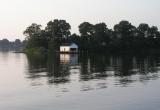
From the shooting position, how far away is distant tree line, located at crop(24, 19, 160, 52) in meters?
152

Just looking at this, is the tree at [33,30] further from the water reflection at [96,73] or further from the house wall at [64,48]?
the water reflection at [96,73]

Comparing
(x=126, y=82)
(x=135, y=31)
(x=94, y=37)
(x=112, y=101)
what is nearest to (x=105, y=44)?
(x=94, y=37)

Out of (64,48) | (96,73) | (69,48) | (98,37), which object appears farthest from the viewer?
(98,37)

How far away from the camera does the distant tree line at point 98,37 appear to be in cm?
15175

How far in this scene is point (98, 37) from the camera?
153000 mm

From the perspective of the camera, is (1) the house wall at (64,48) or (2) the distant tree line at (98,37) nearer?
(1) the house wall at (64,48)

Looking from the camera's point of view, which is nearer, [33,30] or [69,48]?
[69,48]

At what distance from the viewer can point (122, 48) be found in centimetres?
15175

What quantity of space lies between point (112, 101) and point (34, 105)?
16.8ft

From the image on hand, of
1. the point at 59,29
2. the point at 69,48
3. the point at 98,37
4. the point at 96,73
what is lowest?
the point at 96,73

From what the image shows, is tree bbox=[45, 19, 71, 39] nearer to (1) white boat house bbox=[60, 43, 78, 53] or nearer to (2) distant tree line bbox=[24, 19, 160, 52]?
(2) distant tree line bbox=[24, 19, 160, 52]

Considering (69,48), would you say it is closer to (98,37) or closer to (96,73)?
(98,37)

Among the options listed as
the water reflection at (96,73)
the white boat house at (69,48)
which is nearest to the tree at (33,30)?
the white boat house at (69,48)

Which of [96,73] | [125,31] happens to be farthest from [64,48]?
[96,73]
